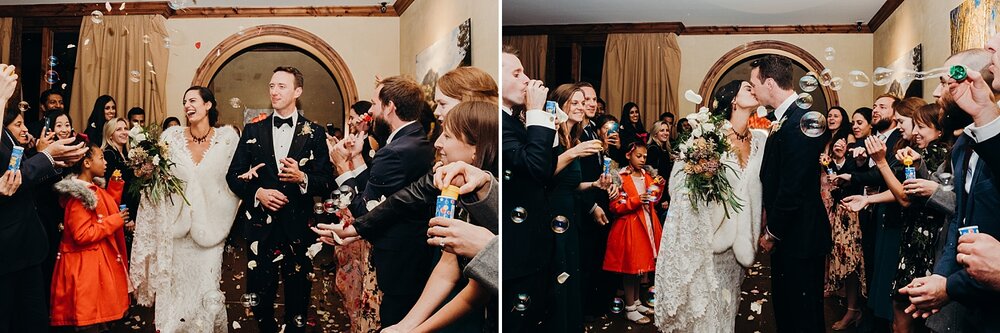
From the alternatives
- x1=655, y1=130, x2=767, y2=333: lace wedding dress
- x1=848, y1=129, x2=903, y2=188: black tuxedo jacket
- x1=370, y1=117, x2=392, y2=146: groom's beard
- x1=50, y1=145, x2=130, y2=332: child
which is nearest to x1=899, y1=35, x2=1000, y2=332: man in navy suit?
x1=848, y1=129, x2=903, y2=188: black tuxedo jacket

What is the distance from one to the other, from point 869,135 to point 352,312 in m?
1.97

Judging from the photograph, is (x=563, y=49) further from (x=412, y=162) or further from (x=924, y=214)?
(x=924, y=214)

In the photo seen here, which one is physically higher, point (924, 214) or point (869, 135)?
point (869, 135)

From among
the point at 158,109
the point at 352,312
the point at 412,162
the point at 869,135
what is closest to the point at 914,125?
the point at 869,135

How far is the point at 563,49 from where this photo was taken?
2.85 metres

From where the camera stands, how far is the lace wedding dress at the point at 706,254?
2516 mm

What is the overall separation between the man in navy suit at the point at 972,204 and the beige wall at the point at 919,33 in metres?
0.12

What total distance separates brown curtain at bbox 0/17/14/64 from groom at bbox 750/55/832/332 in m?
2.64

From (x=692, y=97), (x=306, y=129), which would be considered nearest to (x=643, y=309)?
(x=692, y=97)

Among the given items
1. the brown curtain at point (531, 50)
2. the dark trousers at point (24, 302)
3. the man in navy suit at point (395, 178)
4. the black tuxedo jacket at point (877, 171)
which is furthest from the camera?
the brown curtain at point (531, 50)

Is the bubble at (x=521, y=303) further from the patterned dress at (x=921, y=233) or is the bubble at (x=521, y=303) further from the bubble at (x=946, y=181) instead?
the bubble at (x=946, y=181)

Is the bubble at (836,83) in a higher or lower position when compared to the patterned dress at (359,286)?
higher

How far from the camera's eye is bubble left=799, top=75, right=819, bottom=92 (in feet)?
7.97

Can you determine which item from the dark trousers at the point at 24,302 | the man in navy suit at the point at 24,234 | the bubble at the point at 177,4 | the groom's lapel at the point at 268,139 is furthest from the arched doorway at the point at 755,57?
the dark trousers at the point at 24,302
